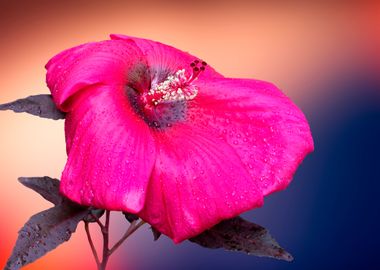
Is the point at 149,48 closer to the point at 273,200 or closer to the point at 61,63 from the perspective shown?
the point at 61,63

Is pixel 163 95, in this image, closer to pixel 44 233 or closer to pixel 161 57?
pixel 161 57

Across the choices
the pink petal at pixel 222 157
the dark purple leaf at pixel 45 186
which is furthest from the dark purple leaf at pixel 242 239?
the dark purple leaf at pixel 45 186

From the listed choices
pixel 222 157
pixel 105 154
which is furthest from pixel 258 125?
pixel 105 154

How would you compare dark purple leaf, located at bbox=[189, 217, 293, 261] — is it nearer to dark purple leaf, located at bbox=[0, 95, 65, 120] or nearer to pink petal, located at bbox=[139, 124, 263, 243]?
pink petal, located at bbox=[139, 124, 263, 243]

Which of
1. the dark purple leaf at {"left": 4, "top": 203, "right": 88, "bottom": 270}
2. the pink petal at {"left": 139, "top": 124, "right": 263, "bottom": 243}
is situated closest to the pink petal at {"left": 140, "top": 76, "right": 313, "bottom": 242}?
the pink petal at {"left": 139, "top": 124, "right": 263, "bottom": 243}

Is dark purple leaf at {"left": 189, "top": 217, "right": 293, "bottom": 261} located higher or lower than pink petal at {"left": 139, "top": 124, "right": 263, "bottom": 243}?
lower

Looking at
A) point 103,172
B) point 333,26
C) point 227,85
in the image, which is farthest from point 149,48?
point 333,26

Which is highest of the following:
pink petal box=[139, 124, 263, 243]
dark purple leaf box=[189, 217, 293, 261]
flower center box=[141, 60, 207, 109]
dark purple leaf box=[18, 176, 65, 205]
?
flower center box=[141, 60, 207, 109]
